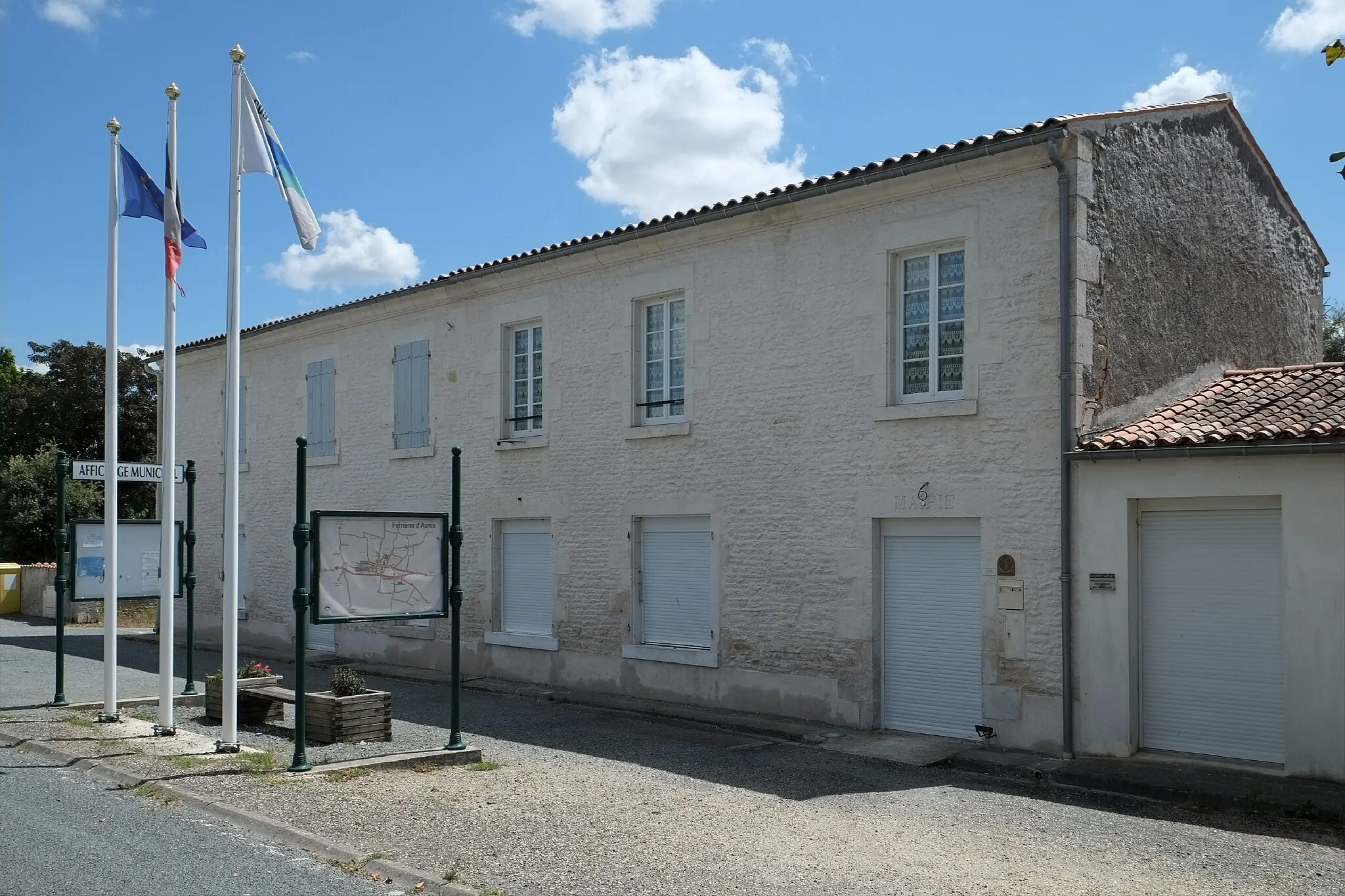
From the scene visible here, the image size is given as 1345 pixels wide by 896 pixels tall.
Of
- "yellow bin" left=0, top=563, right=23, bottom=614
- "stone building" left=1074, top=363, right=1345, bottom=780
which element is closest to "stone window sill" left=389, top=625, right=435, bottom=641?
"stone building" left=1074, top=363, right=1345, bottom=780

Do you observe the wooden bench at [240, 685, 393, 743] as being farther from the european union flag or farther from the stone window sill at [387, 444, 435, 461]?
the stone window sill at [387, 444, 435, 461]

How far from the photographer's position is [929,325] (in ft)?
36.2

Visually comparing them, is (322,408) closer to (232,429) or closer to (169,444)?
(169,444)

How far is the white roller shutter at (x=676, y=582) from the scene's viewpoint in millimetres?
12820

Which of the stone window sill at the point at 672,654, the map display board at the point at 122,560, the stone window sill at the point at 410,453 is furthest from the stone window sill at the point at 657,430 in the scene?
the map display board at the point at 122,560

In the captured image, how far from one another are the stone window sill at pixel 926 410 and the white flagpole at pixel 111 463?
22.9ft

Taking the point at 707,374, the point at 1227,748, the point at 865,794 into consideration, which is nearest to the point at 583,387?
the point at 707,374

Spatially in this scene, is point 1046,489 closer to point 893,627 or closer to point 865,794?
point 893,627

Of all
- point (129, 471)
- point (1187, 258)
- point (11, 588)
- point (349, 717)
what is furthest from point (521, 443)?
point (11, 588)

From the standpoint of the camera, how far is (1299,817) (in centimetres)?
786

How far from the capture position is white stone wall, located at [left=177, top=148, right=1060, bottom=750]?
33.5 ft

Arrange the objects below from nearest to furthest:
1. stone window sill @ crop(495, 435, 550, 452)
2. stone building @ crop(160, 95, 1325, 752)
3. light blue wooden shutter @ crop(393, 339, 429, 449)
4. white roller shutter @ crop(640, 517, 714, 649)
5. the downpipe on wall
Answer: the downpipe on wall < stone building @ crop(160, 95, 1325, 752) < white roller shutter @ crop(640, 517, 714, 649) < stone window sill @ crop(495, 435, 550, 452) < light blue wooden shutter @ crop(393, 339, 429, 449)

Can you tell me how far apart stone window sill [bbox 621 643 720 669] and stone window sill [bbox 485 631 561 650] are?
48.7 inches

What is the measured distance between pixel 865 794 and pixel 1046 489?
313 cm
